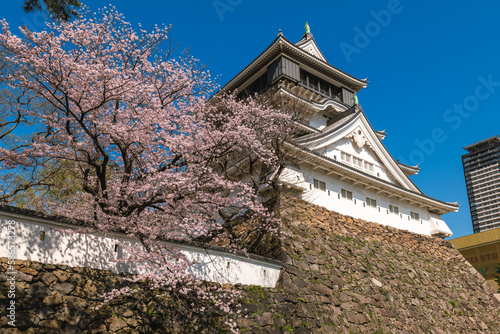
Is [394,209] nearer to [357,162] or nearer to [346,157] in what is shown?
[357,162]

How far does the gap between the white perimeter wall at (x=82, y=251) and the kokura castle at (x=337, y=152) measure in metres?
6.52

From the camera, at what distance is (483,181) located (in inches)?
4031

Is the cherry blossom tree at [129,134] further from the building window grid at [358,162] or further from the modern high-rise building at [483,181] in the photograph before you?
the modern high-rise building at [483,181]

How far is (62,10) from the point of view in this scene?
8883mm

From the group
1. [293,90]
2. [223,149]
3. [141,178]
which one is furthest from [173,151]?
[293,90]

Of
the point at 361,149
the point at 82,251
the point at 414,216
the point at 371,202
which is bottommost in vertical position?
the point at 82,251

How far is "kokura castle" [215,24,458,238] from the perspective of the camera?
61.7ft

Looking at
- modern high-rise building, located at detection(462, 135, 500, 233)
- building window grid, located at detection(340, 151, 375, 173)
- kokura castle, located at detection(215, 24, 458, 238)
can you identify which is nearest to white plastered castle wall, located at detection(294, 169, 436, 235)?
kokura castle, located at detection(215, 24, 458, 238)

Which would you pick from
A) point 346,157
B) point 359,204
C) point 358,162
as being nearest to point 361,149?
point 358,162

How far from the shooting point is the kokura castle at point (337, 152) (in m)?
18.8

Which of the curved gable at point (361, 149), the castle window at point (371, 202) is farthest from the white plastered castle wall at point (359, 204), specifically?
the curved gable at point (361, 149)

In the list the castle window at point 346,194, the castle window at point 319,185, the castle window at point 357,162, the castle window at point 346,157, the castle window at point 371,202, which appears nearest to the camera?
the castle window at point 319,185

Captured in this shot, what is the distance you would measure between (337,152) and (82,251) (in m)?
15.6

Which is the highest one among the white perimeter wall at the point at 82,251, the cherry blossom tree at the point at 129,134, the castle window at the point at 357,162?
the castle window at the point at 357,162
